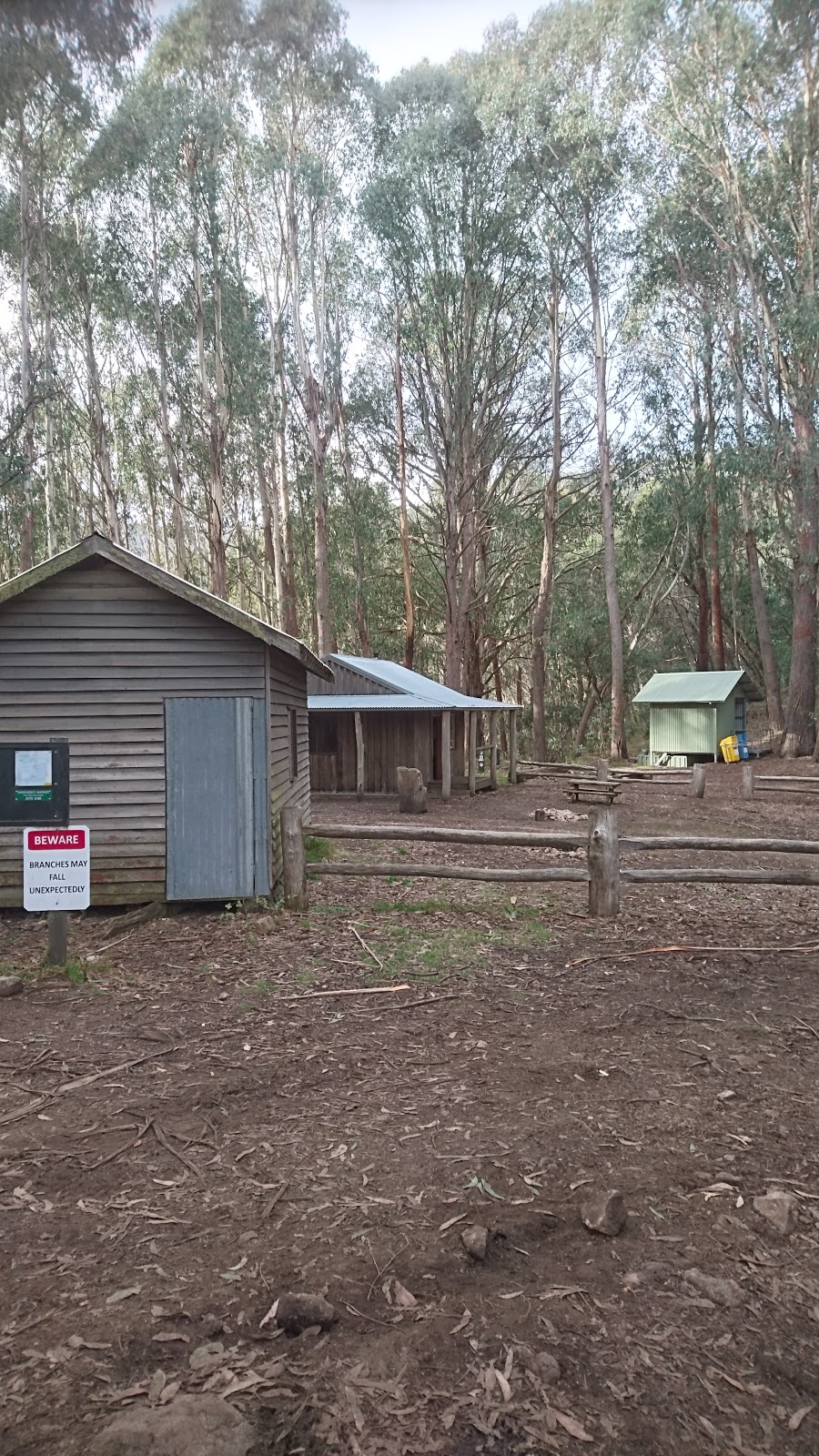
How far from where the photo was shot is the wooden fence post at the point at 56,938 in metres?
6.85

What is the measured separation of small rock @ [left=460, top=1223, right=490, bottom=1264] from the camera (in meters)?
3.09

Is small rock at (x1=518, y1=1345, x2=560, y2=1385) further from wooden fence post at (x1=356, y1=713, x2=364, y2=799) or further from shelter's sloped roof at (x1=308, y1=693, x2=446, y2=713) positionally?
wooden fence post at (x1=356, y1=713, x2=364, y2=799)

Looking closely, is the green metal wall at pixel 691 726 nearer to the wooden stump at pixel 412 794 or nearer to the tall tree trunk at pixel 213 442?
the wooden stump at pixel 412 794

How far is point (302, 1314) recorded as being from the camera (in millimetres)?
2732

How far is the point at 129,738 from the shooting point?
29.0 feet

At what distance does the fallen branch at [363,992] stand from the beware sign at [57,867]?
1.77 meters

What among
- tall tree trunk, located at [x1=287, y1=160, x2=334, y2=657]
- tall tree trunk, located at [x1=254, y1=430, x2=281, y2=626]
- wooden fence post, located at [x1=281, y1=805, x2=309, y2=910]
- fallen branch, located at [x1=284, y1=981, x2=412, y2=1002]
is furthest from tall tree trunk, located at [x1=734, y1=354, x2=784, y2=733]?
fallen branch, located at [x1=284, y1=981, x2=412, y2=1002]

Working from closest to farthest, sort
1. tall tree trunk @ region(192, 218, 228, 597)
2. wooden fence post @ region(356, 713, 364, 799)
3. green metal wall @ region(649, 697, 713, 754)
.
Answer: wooden fence post @ region(356, 713, 364, 799) → tall tree trunk @ region(192, 218, 228, 597) → green metal wall @ region(649, 697, 713, 754)

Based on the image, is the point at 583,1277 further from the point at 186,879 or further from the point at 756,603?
the point at 756,603

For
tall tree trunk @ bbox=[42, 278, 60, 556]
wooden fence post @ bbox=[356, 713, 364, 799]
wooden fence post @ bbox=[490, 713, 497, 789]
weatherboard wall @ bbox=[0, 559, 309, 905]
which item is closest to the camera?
weatherboard wall @ bbox=[0, 559, 309, 905]

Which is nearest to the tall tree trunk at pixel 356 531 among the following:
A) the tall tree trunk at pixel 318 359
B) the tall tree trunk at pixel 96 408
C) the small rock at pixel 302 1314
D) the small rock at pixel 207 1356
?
the tall tree trunk at pixel 318 359

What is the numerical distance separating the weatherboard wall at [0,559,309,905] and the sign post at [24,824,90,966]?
8.17 ft

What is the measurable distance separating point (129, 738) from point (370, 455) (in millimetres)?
30128

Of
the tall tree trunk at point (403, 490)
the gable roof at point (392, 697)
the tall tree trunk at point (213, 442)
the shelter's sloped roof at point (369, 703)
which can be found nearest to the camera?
the shelter's sloped roof at point (369, 703)
